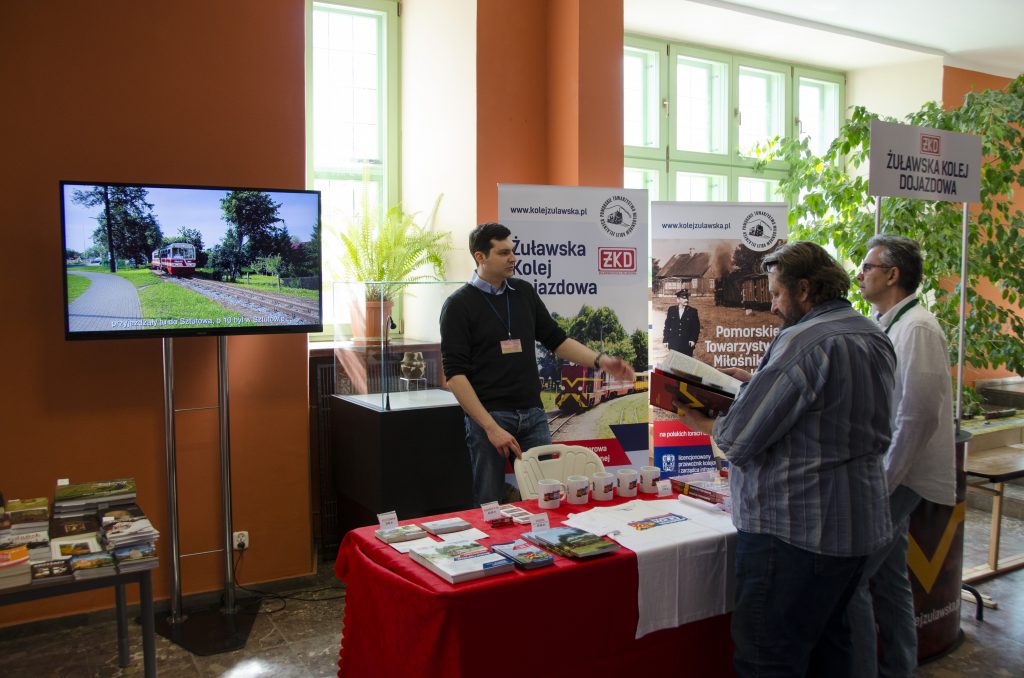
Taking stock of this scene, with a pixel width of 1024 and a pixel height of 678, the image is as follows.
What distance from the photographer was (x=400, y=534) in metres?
2.25

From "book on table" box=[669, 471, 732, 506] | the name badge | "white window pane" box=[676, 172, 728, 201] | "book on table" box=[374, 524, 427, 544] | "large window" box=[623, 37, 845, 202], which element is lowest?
"book on table" box=[374, 524, 427, 544]

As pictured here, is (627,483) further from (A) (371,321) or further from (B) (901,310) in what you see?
(A) (371,321)

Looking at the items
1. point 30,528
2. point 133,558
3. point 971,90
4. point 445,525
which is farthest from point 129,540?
point 971,90

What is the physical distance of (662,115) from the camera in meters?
6.15

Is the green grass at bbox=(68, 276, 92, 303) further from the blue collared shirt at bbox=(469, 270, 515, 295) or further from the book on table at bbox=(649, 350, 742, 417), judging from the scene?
the book on table at bbox=(649, 350, 742, 417)

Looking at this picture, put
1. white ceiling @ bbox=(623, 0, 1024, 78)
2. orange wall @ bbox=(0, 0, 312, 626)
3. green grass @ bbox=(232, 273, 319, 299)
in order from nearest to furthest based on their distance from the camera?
1. orange wall @ bbox=(0, 0, 312, 626)
2. green grass @ bbox=(232, 273, 319, 299)
3. white ceiling @ bbox=(623, 0, 1024, 78)

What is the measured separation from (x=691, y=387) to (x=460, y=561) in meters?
0.87

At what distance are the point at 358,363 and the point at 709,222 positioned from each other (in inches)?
77.4

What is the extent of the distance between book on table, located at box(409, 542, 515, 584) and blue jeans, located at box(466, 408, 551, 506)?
101cm

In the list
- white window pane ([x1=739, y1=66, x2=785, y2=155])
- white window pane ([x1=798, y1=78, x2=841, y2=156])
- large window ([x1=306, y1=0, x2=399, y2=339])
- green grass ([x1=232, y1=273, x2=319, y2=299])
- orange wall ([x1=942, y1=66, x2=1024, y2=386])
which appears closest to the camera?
green grass ([x1=232, y1=273, x2=319, y2=299])

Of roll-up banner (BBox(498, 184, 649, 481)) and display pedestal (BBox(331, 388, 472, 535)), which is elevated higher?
roll-up banner (BBox(498, 184, 649, 481))

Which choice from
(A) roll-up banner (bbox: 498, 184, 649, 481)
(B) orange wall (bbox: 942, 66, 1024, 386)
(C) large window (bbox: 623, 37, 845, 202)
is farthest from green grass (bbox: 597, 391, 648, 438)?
(B) orange wall (bbox: 942, 66, 1024, 386)

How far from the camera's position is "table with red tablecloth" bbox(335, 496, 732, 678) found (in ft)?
6.15

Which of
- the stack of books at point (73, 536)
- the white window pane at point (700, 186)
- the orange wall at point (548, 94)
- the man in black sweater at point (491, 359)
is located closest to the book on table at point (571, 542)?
the man in black sweater at point (491, 359)
